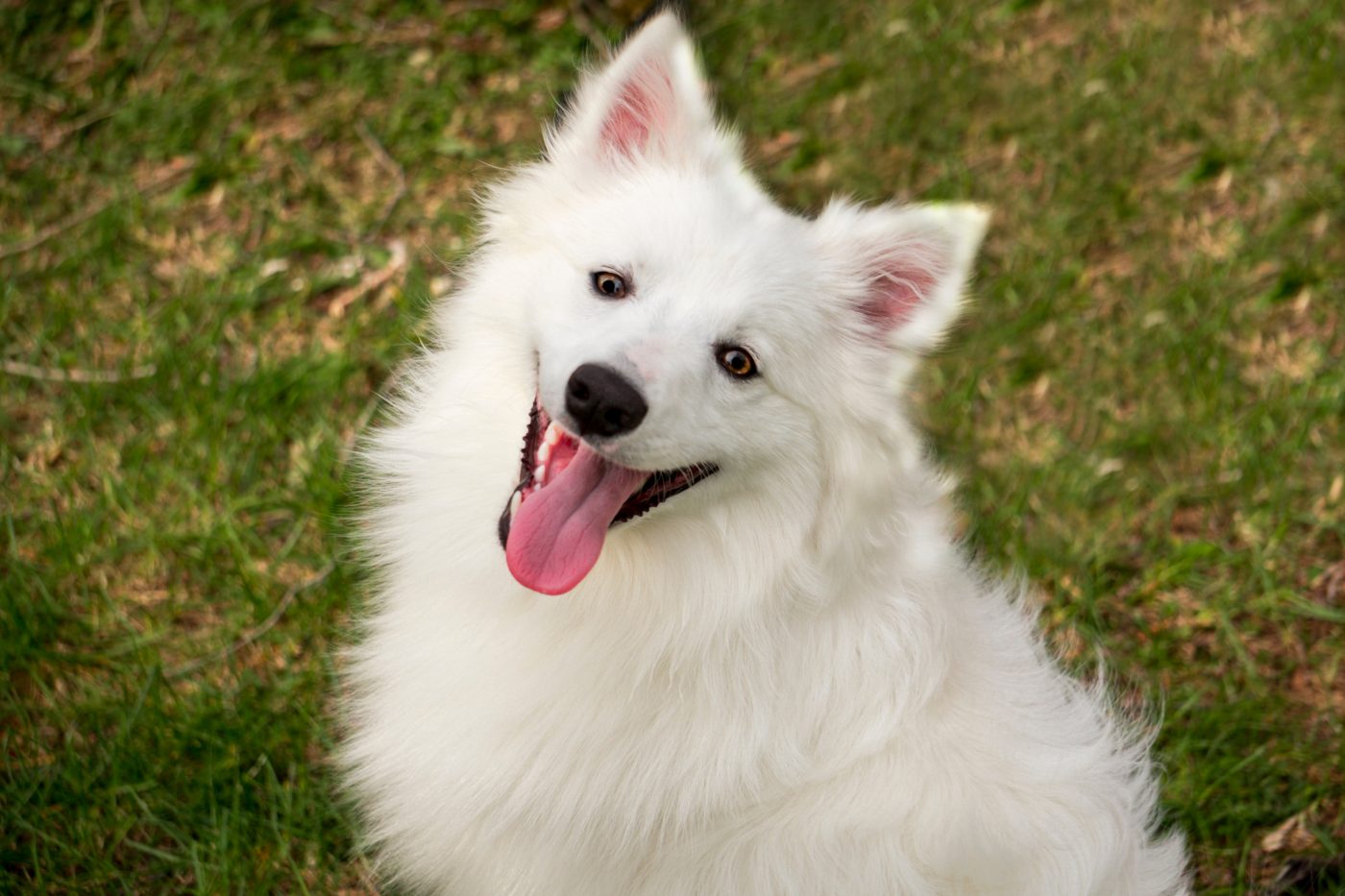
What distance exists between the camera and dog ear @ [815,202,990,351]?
2303 mm

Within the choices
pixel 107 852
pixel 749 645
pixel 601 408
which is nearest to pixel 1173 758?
pixel 749 645

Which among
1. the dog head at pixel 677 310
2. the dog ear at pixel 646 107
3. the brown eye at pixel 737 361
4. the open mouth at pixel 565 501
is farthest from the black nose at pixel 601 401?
the dog ear at pixel 646 107

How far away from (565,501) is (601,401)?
30cm

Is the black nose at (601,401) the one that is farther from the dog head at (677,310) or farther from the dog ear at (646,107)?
the dog ear at (646,107)

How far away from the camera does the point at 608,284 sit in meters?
2.35

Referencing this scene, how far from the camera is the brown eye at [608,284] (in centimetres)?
234

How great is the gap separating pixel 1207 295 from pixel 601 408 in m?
3.52

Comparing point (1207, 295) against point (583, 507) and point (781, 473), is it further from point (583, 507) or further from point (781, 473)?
point (583, 507)

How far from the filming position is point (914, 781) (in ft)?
7.39

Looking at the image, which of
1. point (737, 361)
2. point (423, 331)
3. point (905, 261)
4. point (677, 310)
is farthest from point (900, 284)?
point (423, 331)

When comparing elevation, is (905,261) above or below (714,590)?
above

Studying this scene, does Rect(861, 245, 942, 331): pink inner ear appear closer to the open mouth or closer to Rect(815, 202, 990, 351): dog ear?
Rect(815, 202, 990, 351): dog ear

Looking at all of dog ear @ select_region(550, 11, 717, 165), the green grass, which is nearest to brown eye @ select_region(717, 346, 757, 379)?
dog ear @ select_region(550, 11, 717, 165)

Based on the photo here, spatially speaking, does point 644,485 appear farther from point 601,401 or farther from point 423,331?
point 423,331
